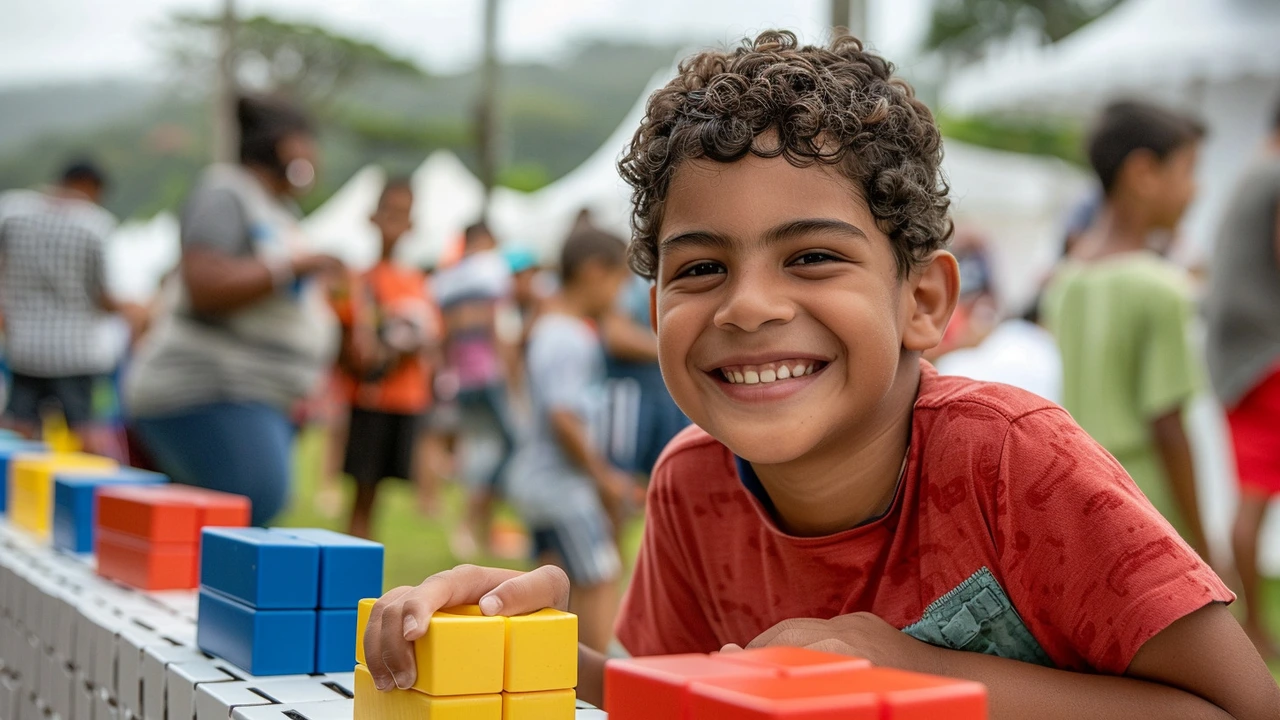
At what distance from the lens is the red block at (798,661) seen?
0.99 meters

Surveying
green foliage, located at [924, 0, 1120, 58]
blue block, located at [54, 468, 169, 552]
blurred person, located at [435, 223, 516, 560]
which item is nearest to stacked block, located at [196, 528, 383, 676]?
blue block, located at [54, 468, 169, 552]

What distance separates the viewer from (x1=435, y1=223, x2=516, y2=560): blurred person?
7.41 m

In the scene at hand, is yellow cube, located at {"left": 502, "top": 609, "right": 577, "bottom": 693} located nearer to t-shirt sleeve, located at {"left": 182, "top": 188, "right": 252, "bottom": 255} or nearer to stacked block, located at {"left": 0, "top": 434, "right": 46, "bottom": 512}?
stacked block, located at {"left": 0, "top": 434, "right": 46, "bottom": 512}

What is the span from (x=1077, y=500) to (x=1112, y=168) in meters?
3.19

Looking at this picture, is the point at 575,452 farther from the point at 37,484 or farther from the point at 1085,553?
the point at 1085,553

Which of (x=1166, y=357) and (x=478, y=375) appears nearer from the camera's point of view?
(x=1166, y=357)

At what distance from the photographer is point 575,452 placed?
4.93 m

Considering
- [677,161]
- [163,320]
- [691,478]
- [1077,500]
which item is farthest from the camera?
[163,320]

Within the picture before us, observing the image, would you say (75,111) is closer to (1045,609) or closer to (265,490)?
(265,490)

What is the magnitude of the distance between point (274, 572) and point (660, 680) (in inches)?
33.0

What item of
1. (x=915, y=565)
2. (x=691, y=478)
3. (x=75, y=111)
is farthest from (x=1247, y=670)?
(x=75, y=111)

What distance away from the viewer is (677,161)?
1647 millimetres

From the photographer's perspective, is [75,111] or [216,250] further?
[75,111]

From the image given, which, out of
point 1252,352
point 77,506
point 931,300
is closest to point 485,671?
point 931,300
